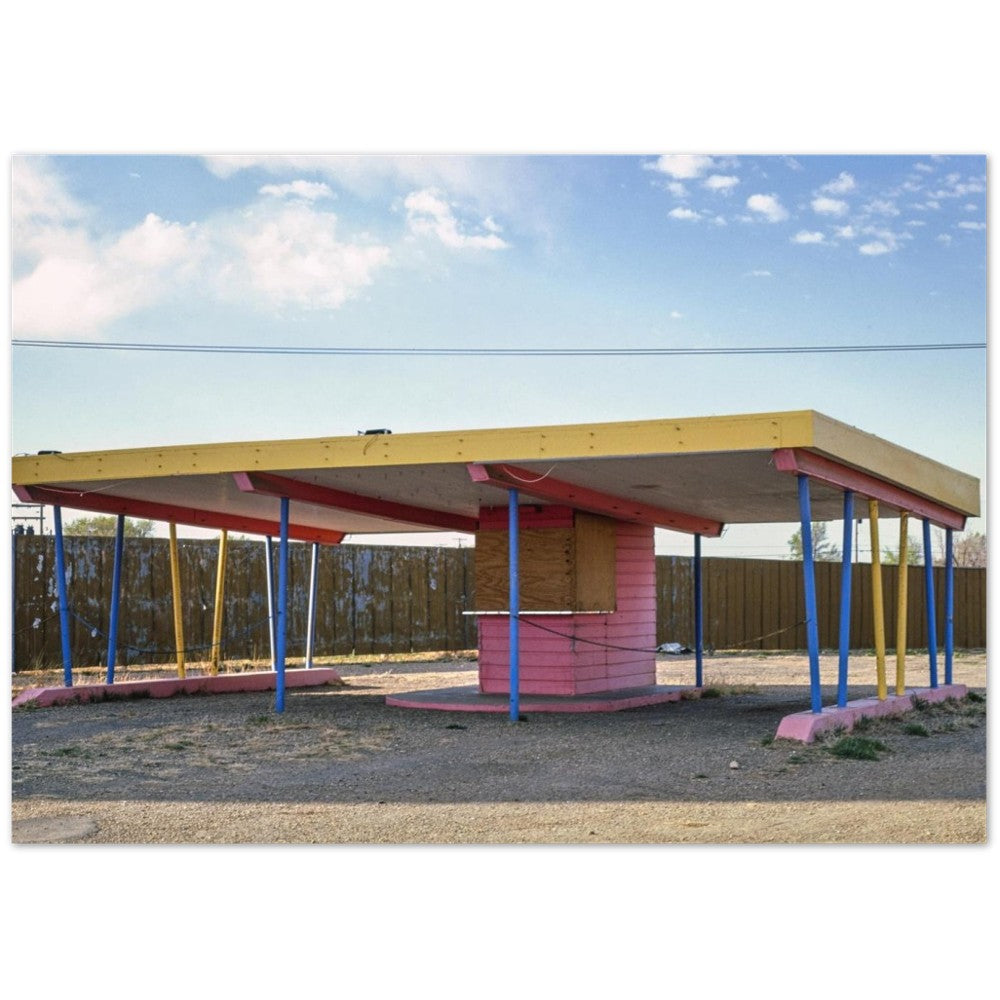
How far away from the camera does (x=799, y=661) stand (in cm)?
2516

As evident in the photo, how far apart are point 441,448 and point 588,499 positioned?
2.63 metres

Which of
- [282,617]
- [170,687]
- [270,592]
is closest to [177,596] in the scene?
[170,687]

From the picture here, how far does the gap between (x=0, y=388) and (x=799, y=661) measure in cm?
1938

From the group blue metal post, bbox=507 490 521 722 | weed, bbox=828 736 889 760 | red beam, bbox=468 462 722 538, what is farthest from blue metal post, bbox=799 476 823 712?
blue metal post, bbox=507 490 521 722

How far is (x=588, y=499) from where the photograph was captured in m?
14.2

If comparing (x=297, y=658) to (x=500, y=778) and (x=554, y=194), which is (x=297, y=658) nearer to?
(x=554, y=194)

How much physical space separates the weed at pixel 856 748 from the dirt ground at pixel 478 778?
0.08 meters

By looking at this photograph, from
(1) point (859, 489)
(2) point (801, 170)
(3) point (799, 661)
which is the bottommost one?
(3) point (799, 661)

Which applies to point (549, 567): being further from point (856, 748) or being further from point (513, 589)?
point (856, 748)

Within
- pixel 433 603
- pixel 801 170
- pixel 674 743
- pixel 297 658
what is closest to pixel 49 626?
pixel 297 658

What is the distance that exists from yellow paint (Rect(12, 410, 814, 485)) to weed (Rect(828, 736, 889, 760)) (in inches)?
93.5

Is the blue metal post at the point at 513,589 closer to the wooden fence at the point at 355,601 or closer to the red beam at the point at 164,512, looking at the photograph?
the red beam at the point at 164,512

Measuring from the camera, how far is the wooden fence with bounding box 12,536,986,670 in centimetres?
2028

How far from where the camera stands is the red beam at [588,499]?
40.3 feet
